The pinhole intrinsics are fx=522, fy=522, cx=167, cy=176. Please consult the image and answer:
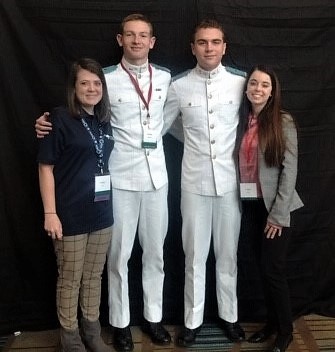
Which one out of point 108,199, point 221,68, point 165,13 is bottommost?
point 108,199

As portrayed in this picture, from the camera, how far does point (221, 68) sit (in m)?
2.42

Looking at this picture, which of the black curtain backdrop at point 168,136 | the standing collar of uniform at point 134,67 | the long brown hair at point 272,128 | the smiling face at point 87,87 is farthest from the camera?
the black curtain backdrop at point 168,136

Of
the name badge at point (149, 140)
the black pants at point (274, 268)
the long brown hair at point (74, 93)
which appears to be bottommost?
the black pants at point (274, 268)

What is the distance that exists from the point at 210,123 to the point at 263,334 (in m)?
1.10

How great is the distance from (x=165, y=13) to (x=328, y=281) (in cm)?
168

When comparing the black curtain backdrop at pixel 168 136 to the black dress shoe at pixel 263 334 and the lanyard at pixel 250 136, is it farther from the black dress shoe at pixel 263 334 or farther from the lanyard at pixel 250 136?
the lanyard at pixel 250 136

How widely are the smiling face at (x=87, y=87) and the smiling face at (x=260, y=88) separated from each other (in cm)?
67

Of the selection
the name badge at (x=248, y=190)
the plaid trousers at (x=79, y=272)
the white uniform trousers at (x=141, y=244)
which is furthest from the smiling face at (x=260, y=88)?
the plaid trousers at (x=79, y=272)

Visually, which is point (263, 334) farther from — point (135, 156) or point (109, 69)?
point (109, 69)

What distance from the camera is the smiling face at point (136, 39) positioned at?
2.28 meters

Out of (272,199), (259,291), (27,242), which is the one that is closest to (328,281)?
(259,291)

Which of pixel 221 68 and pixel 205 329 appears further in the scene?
pixel 205 329

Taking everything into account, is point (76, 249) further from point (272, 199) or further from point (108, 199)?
point (272, 199)

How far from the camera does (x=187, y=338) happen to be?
2.58 m
